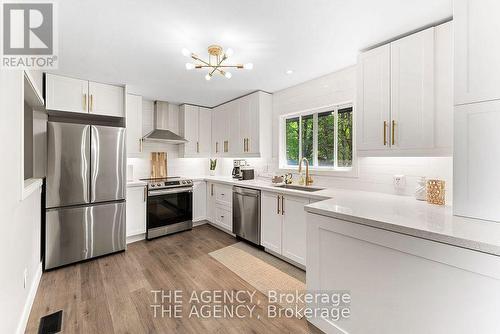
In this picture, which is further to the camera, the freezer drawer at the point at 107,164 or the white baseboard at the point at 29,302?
the freezer drawer at the point at 107,164

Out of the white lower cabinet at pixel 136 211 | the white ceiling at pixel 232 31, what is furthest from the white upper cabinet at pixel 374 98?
the white lower cabinet at pixel 136 211

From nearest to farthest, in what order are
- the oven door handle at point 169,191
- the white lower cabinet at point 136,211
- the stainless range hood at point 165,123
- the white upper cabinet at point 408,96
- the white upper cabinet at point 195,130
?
1. the white upper cabinet at point 408,96
2. the white lower cabinet at point 136,211
3. the oven door handle at point 169,191
4. the stainless range hood at point 165,123
5. the white upper cabinet at point 195,130

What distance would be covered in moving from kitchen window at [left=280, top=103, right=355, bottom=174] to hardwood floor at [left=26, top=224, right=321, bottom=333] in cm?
179

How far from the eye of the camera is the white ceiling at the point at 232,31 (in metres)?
1.50

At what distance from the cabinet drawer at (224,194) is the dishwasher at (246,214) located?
158 millimetres

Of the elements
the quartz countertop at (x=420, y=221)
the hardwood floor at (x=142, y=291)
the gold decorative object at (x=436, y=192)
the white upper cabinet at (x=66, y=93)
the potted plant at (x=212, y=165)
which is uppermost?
the white upper cabinet at (x=66, y=93)

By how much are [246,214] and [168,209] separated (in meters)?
1.39

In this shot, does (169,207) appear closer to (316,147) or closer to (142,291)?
(142,291)

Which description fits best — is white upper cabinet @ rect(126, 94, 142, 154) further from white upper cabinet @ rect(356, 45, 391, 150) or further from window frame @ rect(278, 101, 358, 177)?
white upper cabinet @ rect(356, 45, 391, 150)

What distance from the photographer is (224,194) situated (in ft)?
11.9

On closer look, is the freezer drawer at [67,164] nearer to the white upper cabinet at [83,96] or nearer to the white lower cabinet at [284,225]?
the white upper cabinet at [83,96]

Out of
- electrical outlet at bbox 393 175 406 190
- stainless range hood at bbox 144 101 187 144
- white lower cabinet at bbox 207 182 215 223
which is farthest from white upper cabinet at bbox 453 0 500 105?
stainless range hood at bbox 144 101 187 144

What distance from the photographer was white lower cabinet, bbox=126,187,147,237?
318cm

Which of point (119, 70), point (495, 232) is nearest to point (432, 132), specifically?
point (495, 232)
